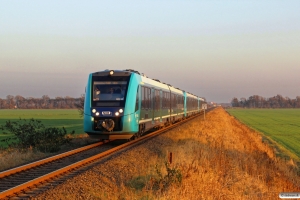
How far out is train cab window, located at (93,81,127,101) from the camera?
1678cm

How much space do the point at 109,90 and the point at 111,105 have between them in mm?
807

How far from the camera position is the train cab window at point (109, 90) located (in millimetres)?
16781

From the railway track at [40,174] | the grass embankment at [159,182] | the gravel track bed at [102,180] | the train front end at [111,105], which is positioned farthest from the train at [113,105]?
the gravel track bed at [102,180]

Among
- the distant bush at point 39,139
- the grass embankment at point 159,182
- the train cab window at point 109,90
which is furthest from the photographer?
the train cab window at point 109,90

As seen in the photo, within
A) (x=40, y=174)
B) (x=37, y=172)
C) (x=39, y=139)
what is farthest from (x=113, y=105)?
(x=40, y=174)

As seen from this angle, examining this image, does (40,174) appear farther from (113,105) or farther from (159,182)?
(113,105)

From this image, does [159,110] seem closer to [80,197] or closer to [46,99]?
[80,197]

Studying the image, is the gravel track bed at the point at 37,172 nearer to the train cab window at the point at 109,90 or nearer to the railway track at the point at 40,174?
the railway track at the point at 40,174

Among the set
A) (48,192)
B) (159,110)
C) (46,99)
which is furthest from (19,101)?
(48,192)

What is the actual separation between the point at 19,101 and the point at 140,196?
203626 mm

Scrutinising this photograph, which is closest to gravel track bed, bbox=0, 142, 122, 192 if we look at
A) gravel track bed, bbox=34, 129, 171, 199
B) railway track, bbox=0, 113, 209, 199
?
railway track, bbox=0, 113, 209, 199

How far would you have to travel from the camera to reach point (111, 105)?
16609 mm

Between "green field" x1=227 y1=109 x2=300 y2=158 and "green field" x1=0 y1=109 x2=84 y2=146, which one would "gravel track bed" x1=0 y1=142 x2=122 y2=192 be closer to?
"green field" x1=0 y1=109 x2=84 y2=146

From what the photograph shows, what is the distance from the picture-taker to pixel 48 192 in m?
7.94
